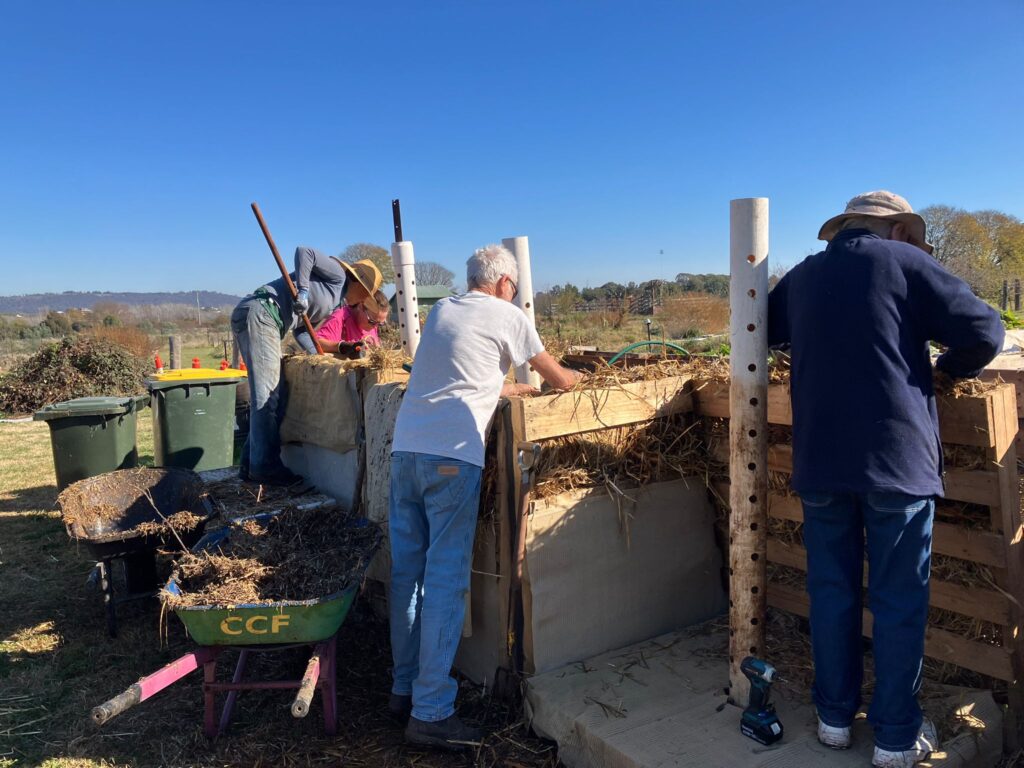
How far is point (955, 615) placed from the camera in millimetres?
2969

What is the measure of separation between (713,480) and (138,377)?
16298mm

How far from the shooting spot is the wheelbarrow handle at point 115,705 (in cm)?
266

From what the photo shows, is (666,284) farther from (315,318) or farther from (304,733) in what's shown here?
(304,733)

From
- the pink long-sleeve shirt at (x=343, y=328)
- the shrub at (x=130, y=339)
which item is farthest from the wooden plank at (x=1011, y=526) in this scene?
the shrub at (x=130, y=339)

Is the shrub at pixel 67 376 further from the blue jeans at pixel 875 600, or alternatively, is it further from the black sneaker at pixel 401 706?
the blue jeans at pixel 875 600

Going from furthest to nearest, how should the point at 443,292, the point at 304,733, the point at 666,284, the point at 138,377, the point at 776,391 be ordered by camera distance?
the point at 666,284, the point at 443,292, the point at 138,377, the point at 304,733, the point at 776,391

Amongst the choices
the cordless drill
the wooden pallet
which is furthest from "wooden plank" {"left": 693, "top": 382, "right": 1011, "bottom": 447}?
the cordless drill

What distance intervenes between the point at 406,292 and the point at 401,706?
102 inches

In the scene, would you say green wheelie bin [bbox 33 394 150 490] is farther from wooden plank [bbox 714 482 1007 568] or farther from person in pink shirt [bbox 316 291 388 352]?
wooden plank [bbox 714 482 1007 568]

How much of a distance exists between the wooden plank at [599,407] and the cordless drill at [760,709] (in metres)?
1.21

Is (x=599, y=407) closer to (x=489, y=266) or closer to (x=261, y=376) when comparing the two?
(x=489, y=266)

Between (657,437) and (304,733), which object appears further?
(657,437)

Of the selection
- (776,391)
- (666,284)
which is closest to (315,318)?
(776,391)

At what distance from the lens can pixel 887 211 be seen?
2.67 m
